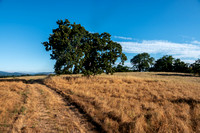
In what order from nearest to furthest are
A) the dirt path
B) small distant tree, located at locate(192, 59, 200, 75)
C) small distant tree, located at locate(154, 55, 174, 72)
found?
the dirt path < small distant tree, located at locate(192, 59, 200, 75) < small distant tree, located at locate(154, 55, 174, 72)

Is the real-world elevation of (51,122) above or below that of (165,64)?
below

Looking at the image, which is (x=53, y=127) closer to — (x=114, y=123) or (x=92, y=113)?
(x=92, y=113)

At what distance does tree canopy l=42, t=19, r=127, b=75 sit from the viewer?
61.1ft

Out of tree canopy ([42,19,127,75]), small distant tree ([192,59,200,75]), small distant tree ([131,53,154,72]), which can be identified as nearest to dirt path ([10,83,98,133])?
tree canopy ([42,19,127,75])

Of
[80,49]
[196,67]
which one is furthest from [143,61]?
[80,49]

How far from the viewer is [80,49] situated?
19531 millimetres

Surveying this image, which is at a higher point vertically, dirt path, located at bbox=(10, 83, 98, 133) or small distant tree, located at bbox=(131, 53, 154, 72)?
small distant tree, located at bbox=(131, 53, 154, 72)

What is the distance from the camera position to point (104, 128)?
449 centimetres

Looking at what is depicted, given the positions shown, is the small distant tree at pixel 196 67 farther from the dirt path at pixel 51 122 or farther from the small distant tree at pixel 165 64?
the dirt path at pixel 51 122

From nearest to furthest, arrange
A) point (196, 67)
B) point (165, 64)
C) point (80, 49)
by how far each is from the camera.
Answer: point (80, 49) < point (196, 67) < point (165, 64)

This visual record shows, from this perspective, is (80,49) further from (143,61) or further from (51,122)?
(143,61)

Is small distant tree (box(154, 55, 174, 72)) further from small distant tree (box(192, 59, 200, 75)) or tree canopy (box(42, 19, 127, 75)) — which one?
tree canopy (box(42, 19, 127, 75))

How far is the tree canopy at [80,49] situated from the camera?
18625 mm

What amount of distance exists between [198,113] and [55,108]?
7.97 m
